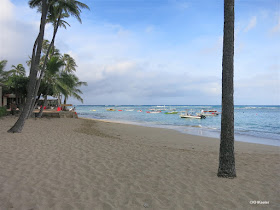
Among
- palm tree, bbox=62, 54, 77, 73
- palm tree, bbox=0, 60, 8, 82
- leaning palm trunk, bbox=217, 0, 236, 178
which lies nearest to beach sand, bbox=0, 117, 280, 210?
leaning palm trunk, bbox=217, 0, 236, 178

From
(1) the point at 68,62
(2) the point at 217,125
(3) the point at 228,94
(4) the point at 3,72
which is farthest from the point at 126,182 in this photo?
(1) the point at 68,62

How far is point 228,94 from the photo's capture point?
445 cm

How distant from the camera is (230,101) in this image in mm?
4418

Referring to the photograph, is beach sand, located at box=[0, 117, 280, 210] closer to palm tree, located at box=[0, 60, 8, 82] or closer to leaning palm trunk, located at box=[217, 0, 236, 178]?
leaning palm trunk, located at box=[217, 0, 236, 178]

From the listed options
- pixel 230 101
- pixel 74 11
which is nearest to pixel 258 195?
pixel 230 101

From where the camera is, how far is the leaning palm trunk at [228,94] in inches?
175

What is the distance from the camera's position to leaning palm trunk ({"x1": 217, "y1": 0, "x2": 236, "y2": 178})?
444 centimetres

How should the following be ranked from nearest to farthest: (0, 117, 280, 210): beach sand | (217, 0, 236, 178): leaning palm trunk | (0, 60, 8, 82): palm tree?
(0, 117, 280, 210): beach sand, (217, 0, 236, 178): leaning palm trunk, (0, 60, 8, 82): palm tree

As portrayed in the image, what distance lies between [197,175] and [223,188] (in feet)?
2.73

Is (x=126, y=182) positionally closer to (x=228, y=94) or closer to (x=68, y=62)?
(x=228, y=94)

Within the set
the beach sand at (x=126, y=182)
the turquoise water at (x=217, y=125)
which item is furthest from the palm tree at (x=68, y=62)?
the beach sand at (x=126, y=182)

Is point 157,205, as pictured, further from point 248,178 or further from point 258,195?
point 248,178

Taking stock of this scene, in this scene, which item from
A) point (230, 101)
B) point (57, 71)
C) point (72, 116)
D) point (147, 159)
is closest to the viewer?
→ point (230, 101)

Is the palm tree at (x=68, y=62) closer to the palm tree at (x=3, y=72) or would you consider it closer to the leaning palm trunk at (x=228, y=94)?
the palm tree at (x=3, y=72)
